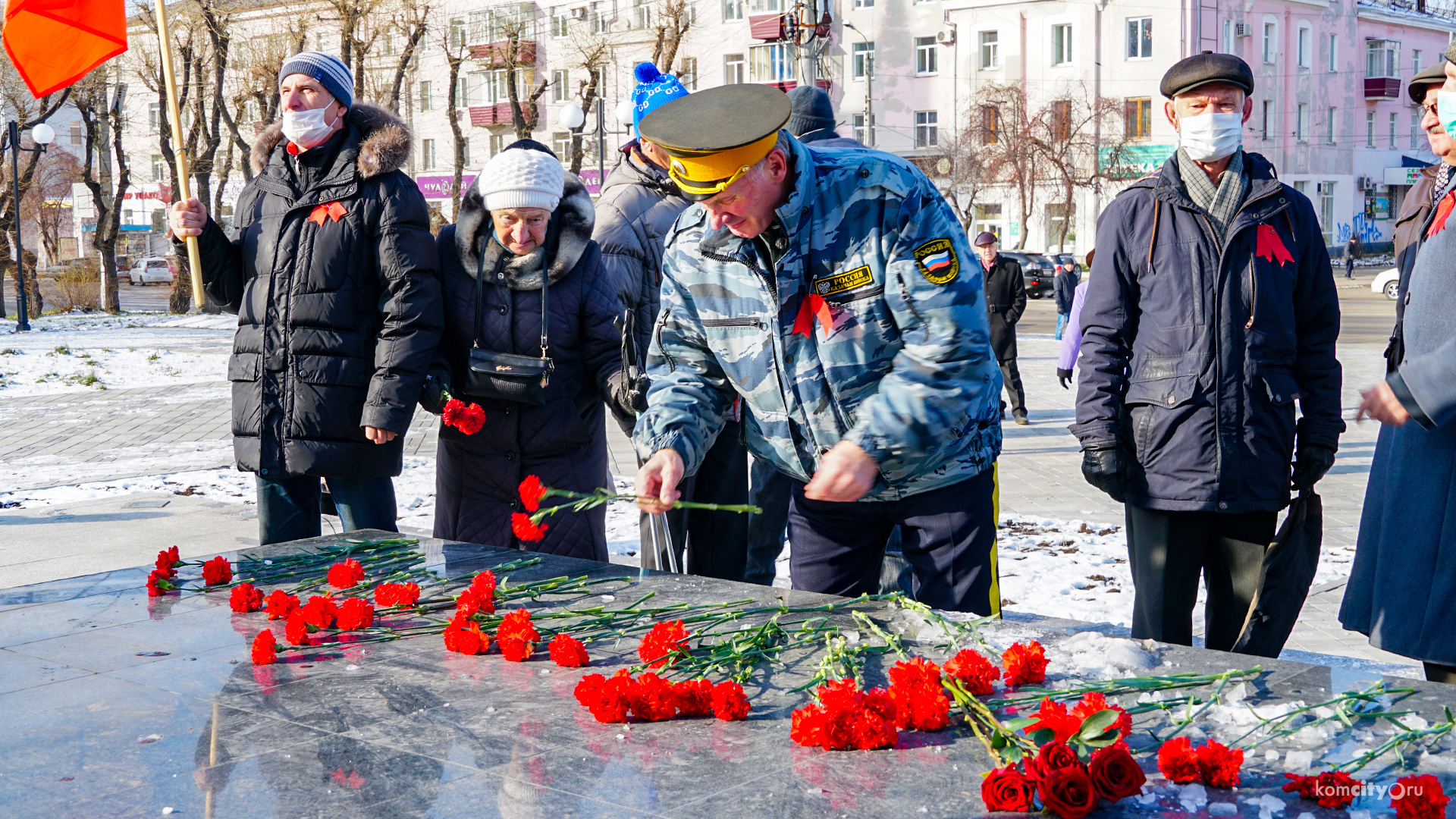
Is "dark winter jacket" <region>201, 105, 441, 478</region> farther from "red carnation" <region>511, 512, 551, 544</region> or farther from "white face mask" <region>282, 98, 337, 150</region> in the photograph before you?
"red carnation" <region>511, 512, 551, 544</region>

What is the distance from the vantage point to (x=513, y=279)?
15.3 feet

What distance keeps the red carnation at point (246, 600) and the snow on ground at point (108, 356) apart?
531 inches

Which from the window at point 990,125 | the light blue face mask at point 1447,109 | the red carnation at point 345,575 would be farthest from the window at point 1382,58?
the red carnation at point 345,575

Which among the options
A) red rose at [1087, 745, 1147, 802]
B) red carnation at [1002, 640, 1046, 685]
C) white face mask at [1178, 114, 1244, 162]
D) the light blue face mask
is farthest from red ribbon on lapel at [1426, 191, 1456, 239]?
red rose at [1087, 745, 1147, 802]

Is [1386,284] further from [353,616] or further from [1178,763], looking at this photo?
[1178,763]

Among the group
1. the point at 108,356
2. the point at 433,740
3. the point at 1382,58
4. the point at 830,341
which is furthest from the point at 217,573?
the point at 1382,58

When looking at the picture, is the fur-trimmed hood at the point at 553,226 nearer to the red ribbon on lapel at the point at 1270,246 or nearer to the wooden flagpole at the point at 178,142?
the wooden flagpole at the point at 178,142

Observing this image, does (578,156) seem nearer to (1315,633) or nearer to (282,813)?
(1315,633)

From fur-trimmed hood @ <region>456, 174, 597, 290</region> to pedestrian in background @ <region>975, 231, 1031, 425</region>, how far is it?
24.9 feet

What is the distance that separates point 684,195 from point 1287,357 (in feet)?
7.78

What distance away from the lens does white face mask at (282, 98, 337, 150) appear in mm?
4570

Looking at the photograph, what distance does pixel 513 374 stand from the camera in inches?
180

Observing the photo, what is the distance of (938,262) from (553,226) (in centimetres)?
224

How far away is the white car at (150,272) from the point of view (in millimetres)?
52562
